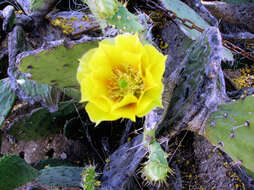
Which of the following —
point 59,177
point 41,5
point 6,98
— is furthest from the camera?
point 41,5

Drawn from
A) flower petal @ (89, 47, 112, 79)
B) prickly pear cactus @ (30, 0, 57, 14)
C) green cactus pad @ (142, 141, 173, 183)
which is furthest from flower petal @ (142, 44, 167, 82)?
prickly pear cactus @ (30, 0, 57, 14)

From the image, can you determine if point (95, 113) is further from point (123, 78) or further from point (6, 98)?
point (6, 98)

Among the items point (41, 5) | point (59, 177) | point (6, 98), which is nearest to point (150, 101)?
point (59, 177)

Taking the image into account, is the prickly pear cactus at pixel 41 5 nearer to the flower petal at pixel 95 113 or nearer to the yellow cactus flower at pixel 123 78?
the yellow cactus flower at pixel 123 78

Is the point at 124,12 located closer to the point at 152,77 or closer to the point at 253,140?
the point at 152,77

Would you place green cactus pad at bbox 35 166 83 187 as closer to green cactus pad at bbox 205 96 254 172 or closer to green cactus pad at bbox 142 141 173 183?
green cactus pad at bbox 142 141 173 183
